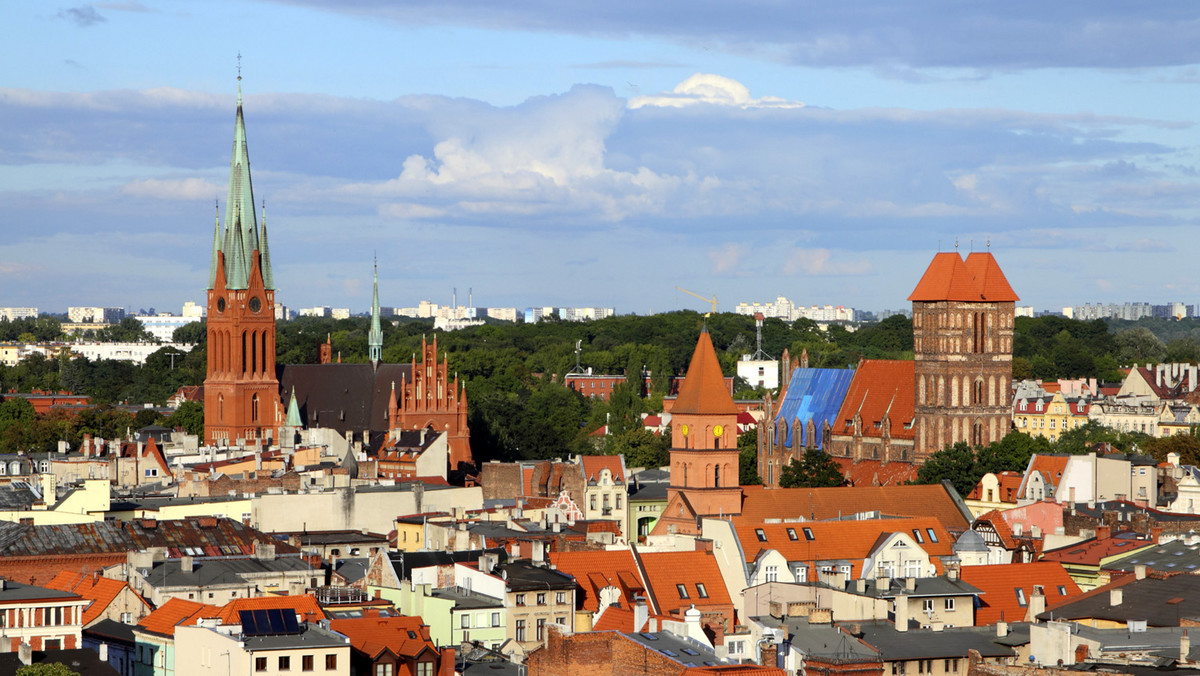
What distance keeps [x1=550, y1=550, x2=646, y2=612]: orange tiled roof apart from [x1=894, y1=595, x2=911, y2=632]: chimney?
1022 centimetres

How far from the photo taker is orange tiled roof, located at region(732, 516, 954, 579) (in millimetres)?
85000

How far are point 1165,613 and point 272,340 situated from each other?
10904 cm

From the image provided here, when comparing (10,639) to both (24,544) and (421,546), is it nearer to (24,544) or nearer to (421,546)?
(24,544)

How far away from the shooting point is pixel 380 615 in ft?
217

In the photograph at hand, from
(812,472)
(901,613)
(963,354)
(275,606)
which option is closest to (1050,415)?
(963,354)

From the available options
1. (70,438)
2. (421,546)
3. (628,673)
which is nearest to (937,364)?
(421,546)

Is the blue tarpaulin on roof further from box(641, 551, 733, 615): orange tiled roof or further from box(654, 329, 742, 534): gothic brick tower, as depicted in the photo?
box(641, 551, 733, 615): orange tiled roof

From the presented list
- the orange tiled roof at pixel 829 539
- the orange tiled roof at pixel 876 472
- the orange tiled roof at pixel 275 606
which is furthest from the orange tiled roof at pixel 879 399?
the orange tiled roof at pixel 275 606

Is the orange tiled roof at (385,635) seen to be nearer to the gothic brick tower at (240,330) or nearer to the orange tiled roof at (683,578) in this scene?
the orange tiled roof at (683,578)

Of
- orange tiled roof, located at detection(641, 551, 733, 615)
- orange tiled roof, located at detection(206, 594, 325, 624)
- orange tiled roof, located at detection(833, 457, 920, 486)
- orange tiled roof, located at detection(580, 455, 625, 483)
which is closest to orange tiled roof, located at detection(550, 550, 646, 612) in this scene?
orange tiled roof, located at detection(641, 551, 733, 615)

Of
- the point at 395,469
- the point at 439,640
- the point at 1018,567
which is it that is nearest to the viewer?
the point at 439,640

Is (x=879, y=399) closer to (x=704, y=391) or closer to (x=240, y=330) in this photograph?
(x=704, y=391)

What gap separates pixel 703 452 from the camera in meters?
104

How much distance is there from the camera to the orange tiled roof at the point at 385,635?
6194 centimetres
